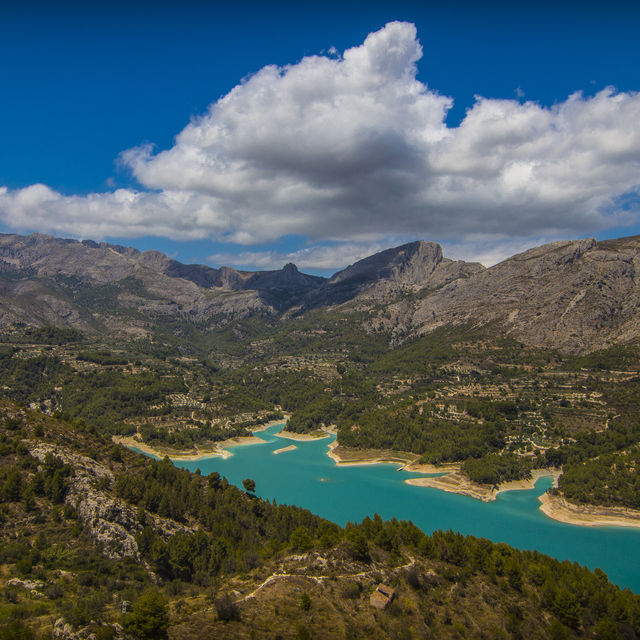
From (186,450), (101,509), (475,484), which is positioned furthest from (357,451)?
(101,509)

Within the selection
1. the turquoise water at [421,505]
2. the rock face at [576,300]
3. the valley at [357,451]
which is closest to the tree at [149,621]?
the valley at [357,451]

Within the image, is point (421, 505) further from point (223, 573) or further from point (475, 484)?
point (223, 573)

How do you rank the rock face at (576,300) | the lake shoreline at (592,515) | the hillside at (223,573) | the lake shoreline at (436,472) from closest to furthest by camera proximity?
1. the hillside at (223,573)
2. the lake shoreline at (592,515)
3. the lake shoreline at (436,472)
4. the rock face at (576,300)

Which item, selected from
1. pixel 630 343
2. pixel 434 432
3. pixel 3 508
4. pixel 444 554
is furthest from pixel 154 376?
pixel 630 343

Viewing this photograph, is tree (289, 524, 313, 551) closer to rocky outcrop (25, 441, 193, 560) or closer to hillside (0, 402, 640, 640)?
hillside (0, 402, 640, 640)

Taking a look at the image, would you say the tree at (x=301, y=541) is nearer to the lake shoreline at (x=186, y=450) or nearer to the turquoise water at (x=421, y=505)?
the turquoise water at (x=421, y=505)

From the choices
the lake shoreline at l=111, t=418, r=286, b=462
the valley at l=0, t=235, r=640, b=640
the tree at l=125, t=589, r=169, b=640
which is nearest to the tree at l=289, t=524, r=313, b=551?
the valley at l=0, t=235, r=640, b=640
